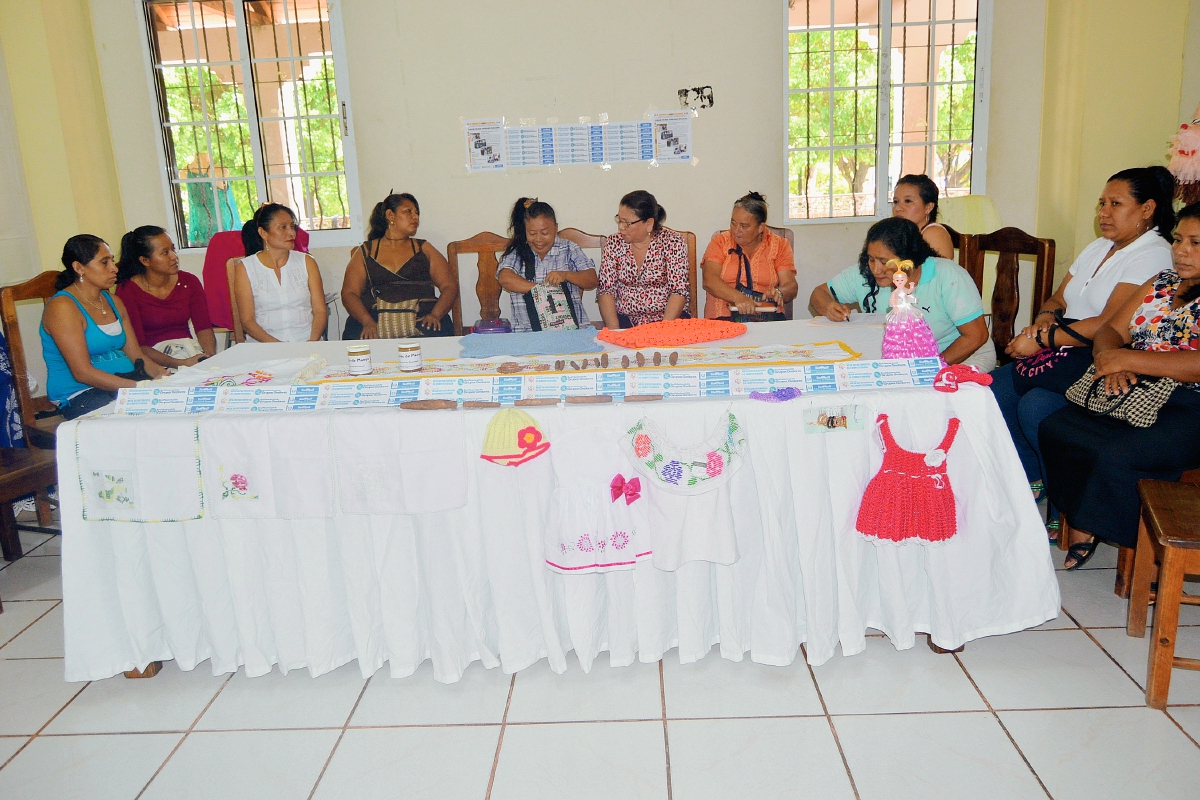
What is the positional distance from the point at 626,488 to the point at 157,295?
281cm

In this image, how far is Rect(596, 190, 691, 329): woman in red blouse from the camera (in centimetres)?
396

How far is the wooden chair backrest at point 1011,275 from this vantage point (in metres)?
3.28

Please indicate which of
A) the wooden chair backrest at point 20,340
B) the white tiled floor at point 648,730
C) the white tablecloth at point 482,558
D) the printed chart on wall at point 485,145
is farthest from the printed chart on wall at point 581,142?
the white tiled floor at point 648,730

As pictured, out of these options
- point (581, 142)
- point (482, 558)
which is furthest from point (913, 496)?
point (581, 142)

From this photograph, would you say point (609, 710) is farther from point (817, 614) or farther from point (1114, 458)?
point (1114, 458)

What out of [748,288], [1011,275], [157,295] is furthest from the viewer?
[748,288]

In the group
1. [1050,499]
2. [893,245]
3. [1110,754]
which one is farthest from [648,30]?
[1110,754]

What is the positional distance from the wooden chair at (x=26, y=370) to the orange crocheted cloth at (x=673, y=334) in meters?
2.18

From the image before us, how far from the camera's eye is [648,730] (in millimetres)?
1975

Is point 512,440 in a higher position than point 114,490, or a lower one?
higher

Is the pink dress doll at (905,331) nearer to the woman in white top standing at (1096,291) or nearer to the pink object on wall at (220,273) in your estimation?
the woman in white top standing at (1096,291)

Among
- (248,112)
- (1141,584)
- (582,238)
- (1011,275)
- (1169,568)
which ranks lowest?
(1141,584)

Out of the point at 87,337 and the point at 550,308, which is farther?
the point at 550,308

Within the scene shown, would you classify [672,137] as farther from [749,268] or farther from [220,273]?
[220,273]
